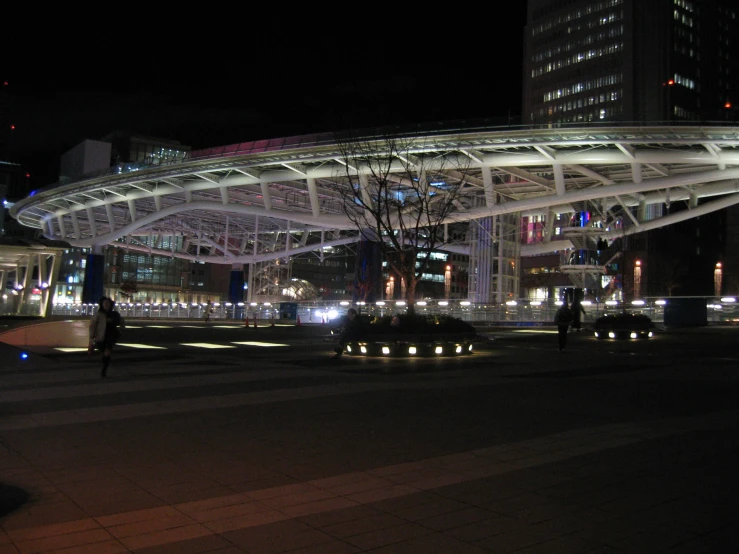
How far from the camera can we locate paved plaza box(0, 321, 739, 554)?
4652 mm

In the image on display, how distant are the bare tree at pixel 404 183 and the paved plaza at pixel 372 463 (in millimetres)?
10578

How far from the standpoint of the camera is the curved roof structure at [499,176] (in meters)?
37.5

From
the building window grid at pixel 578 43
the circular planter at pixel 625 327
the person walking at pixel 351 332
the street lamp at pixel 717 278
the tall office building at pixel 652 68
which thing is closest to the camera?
the person walking at pixel 351 332

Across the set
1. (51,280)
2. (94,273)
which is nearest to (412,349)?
(51,280)

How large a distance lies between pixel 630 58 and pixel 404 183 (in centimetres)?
8507

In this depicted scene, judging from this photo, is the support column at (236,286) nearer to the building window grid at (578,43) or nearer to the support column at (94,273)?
the support column at (94,273)

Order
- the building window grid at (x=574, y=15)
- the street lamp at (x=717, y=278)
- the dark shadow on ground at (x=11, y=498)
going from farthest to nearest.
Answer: the building window grid at (x=574, y=15) → the street lamp at (x=717, y=278) → the dark shadow on ground at (x=11, y=498)

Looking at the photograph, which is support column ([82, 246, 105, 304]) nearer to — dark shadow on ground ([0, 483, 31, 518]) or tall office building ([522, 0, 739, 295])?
dark shadow on ground ([0, 483, 31, 518])

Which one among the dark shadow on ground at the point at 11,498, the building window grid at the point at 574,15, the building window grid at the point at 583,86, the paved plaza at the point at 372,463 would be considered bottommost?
the dark shadow on ground at the point at 11,498

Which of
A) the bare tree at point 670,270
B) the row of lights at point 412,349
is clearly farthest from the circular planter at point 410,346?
the bare tree at point 670,270

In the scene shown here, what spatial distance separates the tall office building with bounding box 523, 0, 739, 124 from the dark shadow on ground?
115022mm

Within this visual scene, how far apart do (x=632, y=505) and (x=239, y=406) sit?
20.8ft

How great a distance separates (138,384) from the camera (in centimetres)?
1260

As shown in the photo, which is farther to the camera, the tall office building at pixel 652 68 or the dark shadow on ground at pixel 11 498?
the tall office building at pixel 652 68
